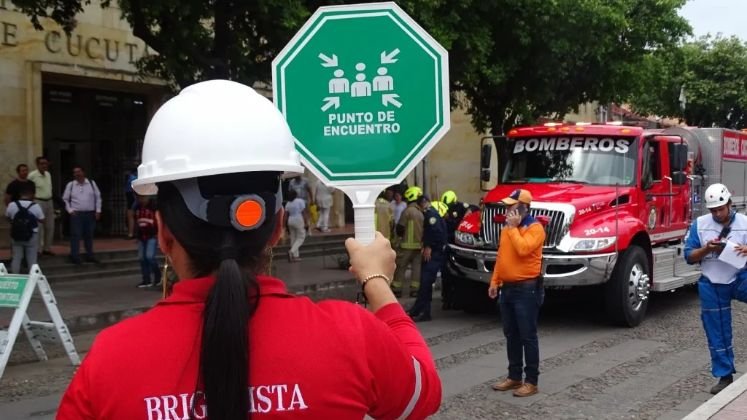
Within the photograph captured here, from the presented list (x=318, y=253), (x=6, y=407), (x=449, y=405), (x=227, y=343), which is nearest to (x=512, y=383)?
Result: (x=449, y=405)

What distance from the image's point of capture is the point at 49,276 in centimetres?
1397

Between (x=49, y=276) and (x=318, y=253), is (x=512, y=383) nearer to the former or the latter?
(x=49, y=276)

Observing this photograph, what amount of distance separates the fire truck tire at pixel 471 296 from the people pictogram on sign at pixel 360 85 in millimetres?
9730

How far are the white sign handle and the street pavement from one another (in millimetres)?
4518

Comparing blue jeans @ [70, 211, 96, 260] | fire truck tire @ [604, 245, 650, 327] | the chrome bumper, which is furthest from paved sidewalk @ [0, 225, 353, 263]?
fire truck tire @ [604, 245, 650, 327]

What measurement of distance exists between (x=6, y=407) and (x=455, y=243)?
6770 millimetres

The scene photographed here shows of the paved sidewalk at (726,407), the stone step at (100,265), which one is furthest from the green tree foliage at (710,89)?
the paved sidewalk at (726,407)

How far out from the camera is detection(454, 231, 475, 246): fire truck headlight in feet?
38.3

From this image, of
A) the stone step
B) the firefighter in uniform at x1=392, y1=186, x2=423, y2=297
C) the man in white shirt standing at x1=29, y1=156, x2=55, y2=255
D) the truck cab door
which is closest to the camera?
the truck cab door

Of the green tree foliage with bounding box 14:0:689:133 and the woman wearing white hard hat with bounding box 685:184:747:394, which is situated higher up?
the green tree foliage with bounding box 14:0:689:133

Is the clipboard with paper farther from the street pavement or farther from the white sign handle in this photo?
the white sign handle

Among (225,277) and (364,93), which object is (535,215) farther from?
(225,277)

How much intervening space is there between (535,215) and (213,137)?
9833 millimetres

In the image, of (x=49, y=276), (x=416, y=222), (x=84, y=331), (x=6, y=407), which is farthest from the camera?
(x=49, y=276)
